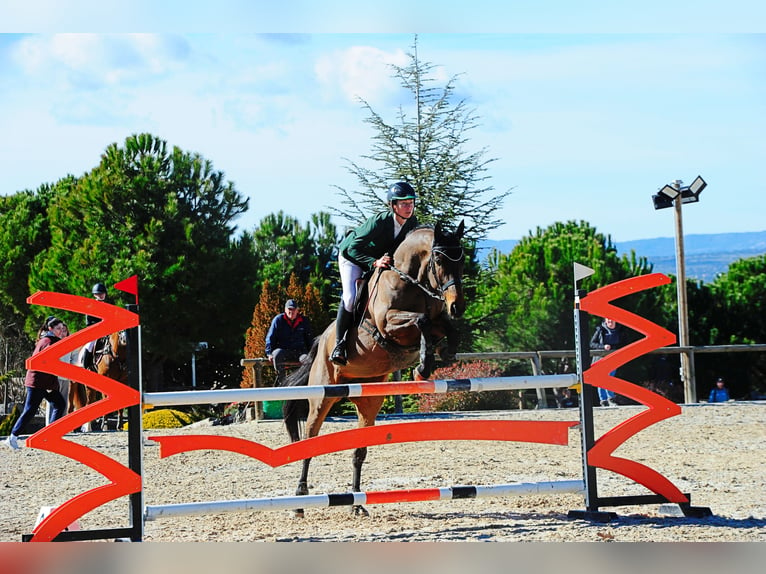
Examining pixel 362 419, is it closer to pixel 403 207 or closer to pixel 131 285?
pixel 403 207

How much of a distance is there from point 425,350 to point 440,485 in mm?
1702

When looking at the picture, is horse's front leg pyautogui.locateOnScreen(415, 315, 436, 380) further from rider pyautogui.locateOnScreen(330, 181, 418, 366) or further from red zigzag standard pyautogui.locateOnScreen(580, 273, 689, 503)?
red zigzag standard pyautogui.locateOnScreen(580, 273, 689, 503)

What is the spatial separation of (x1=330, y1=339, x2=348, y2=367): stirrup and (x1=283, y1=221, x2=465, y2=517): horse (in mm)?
50

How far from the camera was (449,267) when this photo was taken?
15.2 ft

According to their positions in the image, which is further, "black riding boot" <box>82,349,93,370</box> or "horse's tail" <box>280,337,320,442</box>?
"black riding boot" <box>82,349,93,370</box>

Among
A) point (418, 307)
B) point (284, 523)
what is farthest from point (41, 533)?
point (418, 307)

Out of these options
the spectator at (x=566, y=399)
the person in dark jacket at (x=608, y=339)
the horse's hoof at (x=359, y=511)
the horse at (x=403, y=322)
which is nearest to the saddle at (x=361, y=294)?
the horse at (x=403, y=322)

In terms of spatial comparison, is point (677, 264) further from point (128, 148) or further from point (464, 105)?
point (128, 148)

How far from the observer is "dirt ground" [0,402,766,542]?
4.38 meters

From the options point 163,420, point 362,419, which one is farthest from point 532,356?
point 362,419

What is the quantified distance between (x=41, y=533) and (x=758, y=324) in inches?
728

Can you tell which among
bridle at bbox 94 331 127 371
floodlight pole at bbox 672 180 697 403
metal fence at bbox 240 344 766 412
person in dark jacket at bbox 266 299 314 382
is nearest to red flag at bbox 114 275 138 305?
person in dark jacket at bbox 266 299 314 382

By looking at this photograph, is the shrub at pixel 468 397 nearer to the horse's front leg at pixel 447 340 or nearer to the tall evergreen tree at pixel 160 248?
the horse's front leg at pixel 447 340

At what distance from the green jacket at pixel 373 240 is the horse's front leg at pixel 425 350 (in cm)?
63
